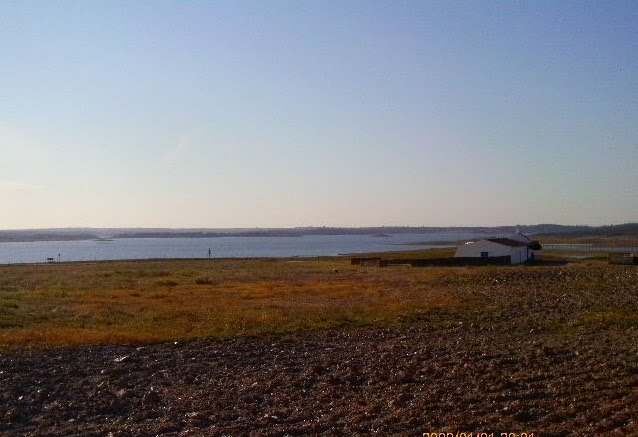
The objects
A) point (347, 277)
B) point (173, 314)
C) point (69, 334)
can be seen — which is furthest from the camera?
point (347, 277)

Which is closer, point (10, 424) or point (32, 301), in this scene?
point (10, 424)

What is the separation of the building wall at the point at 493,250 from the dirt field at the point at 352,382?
163 feet

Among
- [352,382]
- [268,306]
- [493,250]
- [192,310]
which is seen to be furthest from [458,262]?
[352,382]

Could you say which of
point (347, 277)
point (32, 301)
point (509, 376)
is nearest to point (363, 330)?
point (509, 376)

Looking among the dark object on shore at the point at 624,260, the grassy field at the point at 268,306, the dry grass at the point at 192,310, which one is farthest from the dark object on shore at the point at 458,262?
the dry grass at the point at 192,310

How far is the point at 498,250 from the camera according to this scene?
7381 centimetres

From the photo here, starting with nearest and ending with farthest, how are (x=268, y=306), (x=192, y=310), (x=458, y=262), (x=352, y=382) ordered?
1. (x=352, y=382)
2. (x=192, y=310)
3. (x=268, y=306)
4. (x=458, y=262)

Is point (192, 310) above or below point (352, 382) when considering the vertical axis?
below

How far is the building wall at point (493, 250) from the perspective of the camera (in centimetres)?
7325

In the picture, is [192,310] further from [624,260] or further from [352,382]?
[624,260]

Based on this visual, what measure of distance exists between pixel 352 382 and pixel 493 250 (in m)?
61.5

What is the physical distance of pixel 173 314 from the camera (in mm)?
Answer: 29422

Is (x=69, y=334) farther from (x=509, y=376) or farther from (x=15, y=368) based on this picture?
(x=509, y=376)

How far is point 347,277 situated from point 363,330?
112ft
